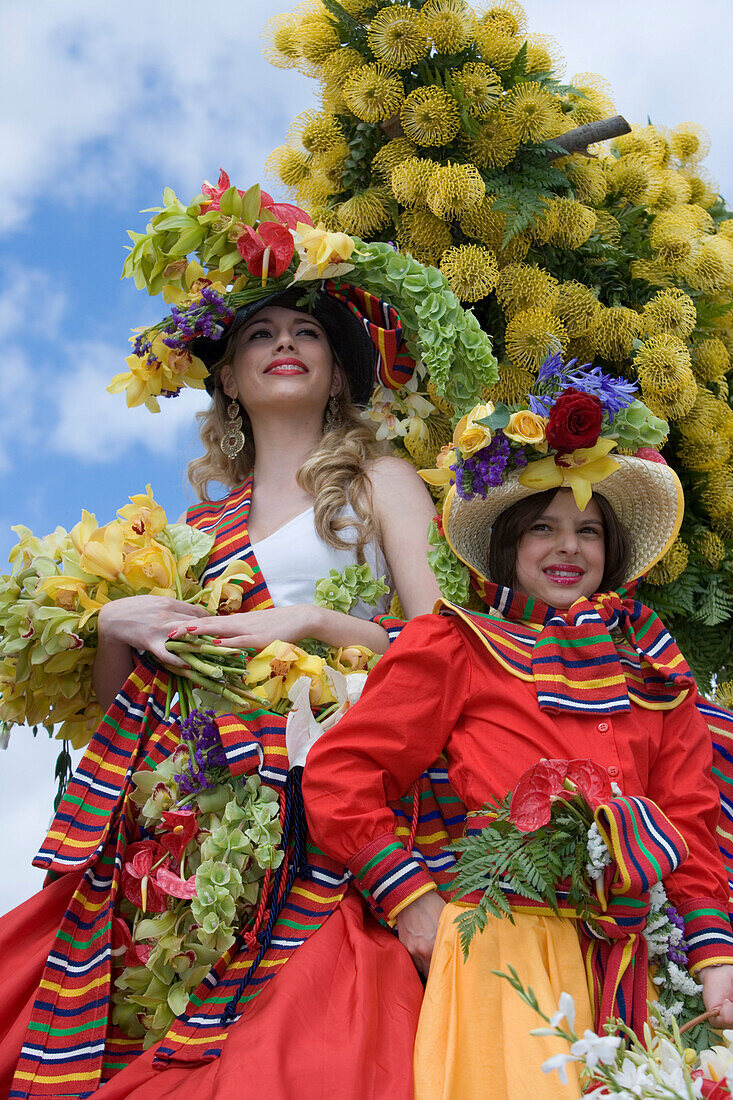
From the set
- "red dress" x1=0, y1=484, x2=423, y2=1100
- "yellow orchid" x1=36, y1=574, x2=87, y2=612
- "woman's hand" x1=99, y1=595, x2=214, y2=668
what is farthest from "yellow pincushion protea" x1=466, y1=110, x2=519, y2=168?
"red dress" x1=0, y1=484, x2=423, y2=1100

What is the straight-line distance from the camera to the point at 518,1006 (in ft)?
7.52

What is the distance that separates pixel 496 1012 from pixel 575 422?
1411mm

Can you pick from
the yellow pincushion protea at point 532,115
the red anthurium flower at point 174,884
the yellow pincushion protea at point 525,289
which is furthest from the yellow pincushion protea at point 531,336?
the red anthurium flower at point 174,884

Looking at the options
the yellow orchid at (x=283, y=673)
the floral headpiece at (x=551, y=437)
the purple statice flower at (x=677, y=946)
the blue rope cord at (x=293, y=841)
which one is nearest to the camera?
the purple statice flower at (x=677, y=946)

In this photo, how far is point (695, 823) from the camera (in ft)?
8.66

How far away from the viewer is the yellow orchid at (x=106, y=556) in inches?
128

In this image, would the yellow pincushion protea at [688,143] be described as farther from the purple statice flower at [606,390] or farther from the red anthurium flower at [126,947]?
the red anthurium flower at [126,947]

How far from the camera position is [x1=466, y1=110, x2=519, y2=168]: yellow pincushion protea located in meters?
4.20

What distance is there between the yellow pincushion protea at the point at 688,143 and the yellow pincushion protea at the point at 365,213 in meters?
1.91

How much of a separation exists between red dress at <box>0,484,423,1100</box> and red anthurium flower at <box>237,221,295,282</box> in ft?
4.74

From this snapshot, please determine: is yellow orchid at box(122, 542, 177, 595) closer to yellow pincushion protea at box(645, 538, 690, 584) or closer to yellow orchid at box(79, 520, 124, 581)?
yellow orchid at box(79, 520, 124, 581)

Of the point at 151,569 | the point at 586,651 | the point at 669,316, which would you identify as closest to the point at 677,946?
the point at 586,651

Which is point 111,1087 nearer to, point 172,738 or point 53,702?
point 172,738

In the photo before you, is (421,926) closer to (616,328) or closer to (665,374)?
(665,374)
